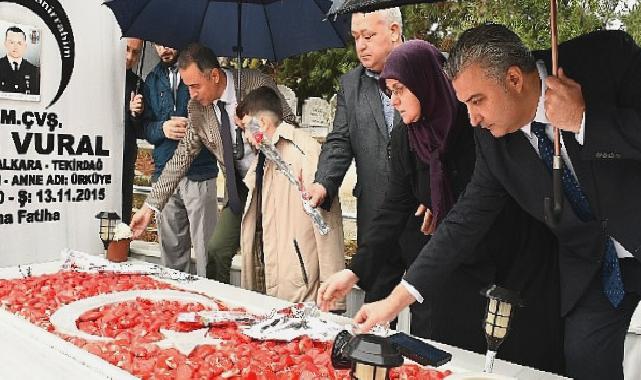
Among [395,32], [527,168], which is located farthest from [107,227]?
[527,168]

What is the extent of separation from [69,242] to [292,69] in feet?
11.4

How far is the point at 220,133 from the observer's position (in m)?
3.04

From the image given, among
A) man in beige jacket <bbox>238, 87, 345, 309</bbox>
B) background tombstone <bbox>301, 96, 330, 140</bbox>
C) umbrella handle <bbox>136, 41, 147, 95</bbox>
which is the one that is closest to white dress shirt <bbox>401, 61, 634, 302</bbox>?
man in beige jacket <bbox>238, 87, 345, 309</bbox>

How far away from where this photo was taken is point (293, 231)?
271 centimetres

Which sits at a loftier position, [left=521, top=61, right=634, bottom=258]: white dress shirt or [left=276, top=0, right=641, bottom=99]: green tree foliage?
[left=276, top=0, right=641, bottom=99]: green tree foliage

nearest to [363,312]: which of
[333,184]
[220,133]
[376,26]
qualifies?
[333,184]

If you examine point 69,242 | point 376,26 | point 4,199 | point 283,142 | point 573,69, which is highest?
point 376,26

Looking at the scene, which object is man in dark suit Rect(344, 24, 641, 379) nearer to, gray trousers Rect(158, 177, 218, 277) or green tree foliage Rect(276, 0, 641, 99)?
gray trousers Rect(158, 177, 218, 277)

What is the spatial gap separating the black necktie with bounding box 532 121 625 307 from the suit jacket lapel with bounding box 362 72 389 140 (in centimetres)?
110

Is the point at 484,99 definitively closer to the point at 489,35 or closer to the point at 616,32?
the point at 489,35

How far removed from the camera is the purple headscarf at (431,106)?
6.61 ft

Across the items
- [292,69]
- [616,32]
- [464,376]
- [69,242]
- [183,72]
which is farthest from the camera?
[292,69]

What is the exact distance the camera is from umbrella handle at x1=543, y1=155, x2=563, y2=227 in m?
1.48

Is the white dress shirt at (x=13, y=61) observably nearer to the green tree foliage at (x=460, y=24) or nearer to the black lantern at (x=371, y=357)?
the black lantern at (x=371, y=357)
